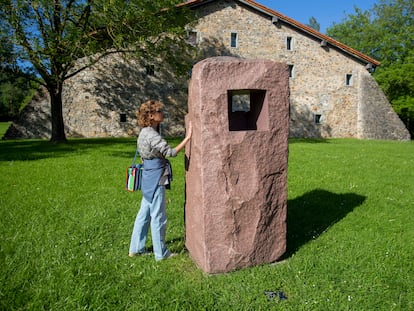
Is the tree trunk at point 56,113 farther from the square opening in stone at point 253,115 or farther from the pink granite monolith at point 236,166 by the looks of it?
the pink granite monolith at point 236,166

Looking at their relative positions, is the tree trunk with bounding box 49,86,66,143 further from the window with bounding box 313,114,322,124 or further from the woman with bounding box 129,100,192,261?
the window with bounding box 313,114,322,124

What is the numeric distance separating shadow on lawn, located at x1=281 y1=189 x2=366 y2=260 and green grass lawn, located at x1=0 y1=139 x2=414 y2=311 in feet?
0.05

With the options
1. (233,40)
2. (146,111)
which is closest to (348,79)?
(233,40)

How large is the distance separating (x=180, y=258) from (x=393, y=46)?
115ft

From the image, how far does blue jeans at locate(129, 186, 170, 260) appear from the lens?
3.54 meters

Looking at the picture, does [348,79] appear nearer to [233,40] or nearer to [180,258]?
[233,40]

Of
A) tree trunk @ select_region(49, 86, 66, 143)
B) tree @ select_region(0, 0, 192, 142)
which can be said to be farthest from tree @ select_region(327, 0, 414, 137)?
tree trunk @ select_region(49, 86, 66, 143)

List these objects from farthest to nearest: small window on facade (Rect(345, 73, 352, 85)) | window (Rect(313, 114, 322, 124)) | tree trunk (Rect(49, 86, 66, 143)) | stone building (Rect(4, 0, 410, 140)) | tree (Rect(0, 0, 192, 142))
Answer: small window on facade (Rect(345, 73, 352, 85)), window (Rect(313, 114, 322, 124)), stone building (Rect(4, 0, 410, 140)), tree trunk (Rect(49, 86, 66, 143)), tree (Rect(0, 0, 192, 142))

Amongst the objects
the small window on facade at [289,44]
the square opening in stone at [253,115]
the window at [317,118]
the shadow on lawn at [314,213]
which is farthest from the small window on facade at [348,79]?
the square opening in stone at [253,115]

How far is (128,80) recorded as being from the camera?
2048 cm

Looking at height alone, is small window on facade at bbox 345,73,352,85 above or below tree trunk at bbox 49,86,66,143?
above

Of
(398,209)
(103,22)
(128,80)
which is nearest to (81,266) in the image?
(398,209)

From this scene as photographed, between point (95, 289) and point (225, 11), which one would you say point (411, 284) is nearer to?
point (95, 289)

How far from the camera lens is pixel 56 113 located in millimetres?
15523
